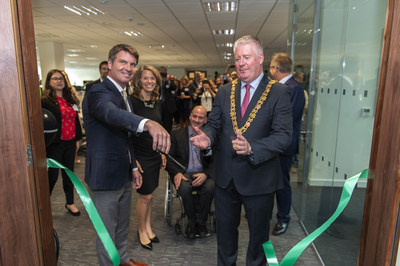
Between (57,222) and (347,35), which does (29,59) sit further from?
(57,222)

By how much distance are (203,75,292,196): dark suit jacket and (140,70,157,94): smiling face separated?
89 centimetres

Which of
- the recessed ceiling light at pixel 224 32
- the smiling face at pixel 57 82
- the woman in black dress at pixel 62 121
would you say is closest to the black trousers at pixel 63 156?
the woman in black dress at pixel 62 121

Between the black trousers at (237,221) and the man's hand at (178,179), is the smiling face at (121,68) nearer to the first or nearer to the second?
the black trousers at (237,221)

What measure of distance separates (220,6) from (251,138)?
5.23m

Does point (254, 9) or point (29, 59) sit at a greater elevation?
point (254, 9)

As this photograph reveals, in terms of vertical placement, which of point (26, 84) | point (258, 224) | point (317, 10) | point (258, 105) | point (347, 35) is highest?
point (317, 10)

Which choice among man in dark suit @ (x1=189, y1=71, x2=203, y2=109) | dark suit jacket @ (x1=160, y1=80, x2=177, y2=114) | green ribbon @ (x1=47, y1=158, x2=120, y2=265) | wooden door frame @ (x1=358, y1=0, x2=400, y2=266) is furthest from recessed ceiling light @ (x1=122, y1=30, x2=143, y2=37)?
wooden door frame @ (x1=358, y1=0, x2=400, y2=266)

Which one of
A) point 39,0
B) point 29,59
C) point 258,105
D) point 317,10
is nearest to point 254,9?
point 317,10

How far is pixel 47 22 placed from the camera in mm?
7660

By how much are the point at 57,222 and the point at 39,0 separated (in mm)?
4620

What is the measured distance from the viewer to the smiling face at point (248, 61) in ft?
5.47

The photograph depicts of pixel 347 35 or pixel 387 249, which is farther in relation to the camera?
pixel 347 35

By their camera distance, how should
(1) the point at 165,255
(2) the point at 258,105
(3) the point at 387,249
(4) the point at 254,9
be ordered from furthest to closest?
1. (4) the point at 254,9
2. (1) the point at 165,255
3. (2) the point at 258,105
4. (3) the point at 387,249

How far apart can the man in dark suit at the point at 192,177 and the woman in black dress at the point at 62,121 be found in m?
1.16
